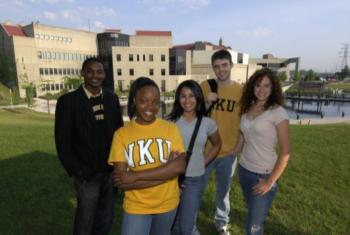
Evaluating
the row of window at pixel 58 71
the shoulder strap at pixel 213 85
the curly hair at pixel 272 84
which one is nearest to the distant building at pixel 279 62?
the row of window at pixel 58 71

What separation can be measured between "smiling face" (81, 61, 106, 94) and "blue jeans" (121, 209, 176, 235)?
1.52 m

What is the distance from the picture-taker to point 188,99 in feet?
10.00

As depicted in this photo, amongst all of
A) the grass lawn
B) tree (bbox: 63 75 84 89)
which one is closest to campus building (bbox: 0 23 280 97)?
tree (bbox: 63 75 84 89)

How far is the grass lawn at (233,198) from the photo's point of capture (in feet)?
13.5

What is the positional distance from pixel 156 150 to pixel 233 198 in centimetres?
320

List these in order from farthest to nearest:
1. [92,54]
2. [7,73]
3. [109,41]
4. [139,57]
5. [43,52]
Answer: [92,54] < [109,41] < [139,57] < [43,52] < [7,73]

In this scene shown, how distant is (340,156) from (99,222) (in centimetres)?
706

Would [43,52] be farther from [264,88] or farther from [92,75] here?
[264,88]

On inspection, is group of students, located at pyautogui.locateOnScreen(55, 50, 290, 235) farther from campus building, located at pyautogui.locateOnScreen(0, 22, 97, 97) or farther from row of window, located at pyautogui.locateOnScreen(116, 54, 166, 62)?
row of window, located at pyautogui.locateOnScreen(116, 54, 166, 62)

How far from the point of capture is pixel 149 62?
59.1 m

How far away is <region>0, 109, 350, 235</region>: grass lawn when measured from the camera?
411 centimetres

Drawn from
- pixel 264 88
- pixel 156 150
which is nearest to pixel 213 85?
pixel 264 88

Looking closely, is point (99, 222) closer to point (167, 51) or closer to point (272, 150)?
point (272, 150)

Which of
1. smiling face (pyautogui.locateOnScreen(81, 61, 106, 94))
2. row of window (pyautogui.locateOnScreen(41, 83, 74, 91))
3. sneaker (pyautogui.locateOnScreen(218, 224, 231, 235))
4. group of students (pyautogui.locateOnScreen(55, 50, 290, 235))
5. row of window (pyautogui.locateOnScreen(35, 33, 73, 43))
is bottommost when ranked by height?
row of window (pyautogui.locateOnScreen(41, 83, 74, 91))
